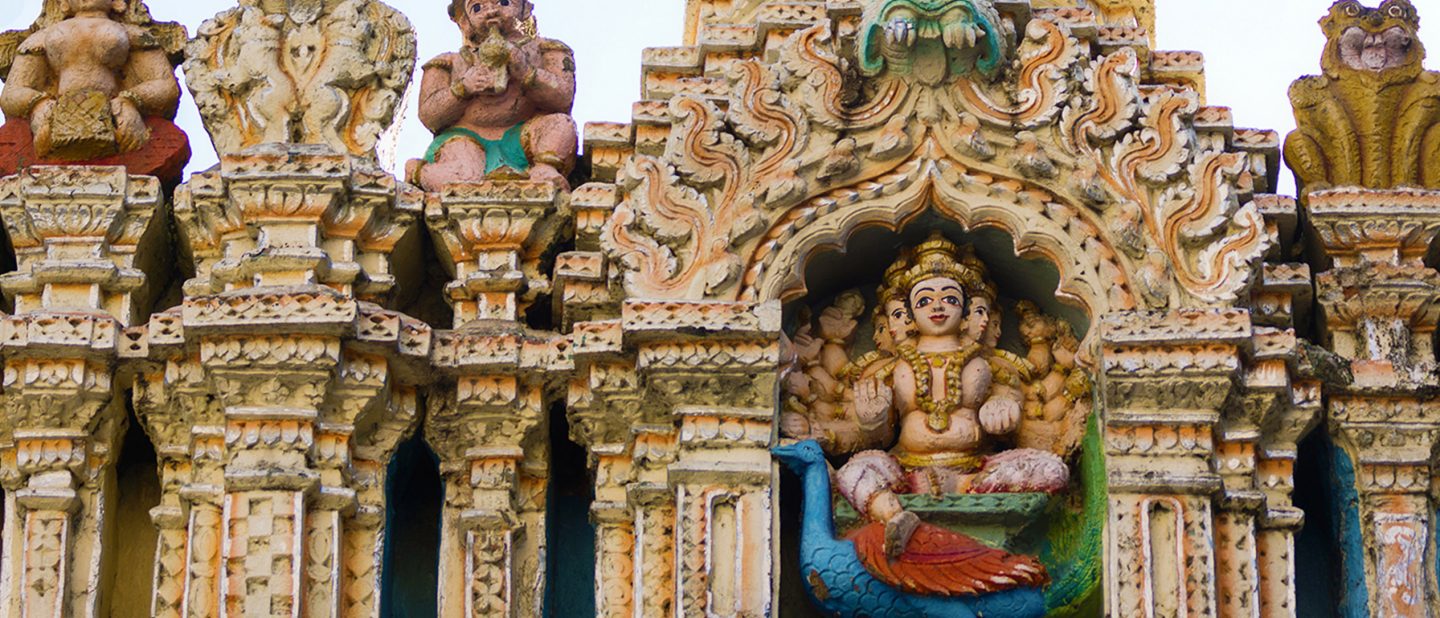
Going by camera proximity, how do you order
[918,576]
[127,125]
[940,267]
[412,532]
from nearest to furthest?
[918,576] → [940,267] → [412,532] → [127,125]

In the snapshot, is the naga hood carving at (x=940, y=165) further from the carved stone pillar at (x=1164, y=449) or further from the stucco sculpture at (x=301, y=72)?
the stucco sculpture at (x=301, y=72)

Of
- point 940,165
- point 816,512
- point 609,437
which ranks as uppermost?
point 940,165

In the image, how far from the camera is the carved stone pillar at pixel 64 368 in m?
17.3

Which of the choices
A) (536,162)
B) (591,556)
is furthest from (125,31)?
(591,556)

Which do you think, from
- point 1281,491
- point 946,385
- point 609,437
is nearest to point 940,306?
point 946,385

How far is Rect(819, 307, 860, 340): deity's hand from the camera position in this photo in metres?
18.0

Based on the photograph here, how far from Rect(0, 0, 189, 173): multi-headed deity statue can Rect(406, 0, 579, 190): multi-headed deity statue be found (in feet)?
4.34

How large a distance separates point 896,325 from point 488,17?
103 inches

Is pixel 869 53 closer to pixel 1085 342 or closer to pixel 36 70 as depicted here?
pixel 1085 342

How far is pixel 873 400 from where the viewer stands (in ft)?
58.0

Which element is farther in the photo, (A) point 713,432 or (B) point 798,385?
(B) point 798,385

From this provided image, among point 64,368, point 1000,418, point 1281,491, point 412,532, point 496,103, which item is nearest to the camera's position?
point 1281,491

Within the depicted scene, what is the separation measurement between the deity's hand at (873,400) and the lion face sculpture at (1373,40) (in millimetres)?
2799

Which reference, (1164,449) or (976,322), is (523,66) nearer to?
(976,322)
